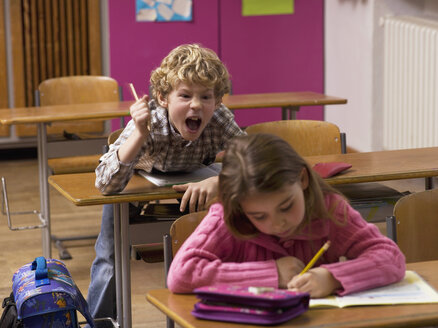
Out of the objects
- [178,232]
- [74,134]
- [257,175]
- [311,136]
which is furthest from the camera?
[74,134]

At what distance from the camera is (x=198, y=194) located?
242 centimetres

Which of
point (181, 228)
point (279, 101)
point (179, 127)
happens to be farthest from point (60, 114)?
point (181, 228)

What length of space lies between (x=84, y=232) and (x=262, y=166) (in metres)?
2.94

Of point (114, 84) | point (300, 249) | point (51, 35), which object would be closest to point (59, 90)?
point (114, 84)

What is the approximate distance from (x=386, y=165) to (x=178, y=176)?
700 millimetres

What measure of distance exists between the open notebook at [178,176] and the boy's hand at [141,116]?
23 centimetres

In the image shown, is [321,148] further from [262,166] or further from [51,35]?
[51,35]

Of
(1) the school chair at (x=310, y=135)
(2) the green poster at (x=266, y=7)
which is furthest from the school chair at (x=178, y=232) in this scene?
(2) the green poster at (x=266, y=7)

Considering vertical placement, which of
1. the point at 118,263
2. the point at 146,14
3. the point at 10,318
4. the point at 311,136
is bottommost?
the point at 10,318

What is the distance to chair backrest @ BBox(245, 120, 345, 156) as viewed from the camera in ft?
10.6

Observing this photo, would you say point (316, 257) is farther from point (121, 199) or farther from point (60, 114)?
point (60, 114)

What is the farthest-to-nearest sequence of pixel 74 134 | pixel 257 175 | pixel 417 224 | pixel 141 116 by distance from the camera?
pixel 74 134 → pixel 141 116 → pixel 417 224 → pixel 257 175

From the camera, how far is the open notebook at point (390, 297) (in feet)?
5.32

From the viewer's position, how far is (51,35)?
19.3 ft
